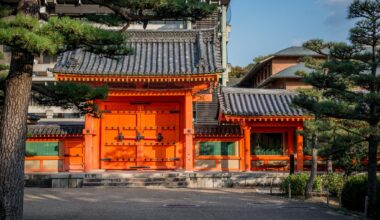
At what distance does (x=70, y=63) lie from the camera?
22875 millimetres

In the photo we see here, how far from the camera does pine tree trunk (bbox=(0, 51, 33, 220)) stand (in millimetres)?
8969

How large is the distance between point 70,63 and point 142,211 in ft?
37.7

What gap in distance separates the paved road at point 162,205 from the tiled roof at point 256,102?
5345 mm

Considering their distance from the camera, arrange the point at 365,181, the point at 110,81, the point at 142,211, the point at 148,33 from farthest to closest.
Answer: the point at 148,33
the point at 110,81
the point at 365,181
the point at 142,211

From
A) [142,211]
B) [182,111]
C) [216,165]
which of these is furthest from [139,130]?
[142,211]

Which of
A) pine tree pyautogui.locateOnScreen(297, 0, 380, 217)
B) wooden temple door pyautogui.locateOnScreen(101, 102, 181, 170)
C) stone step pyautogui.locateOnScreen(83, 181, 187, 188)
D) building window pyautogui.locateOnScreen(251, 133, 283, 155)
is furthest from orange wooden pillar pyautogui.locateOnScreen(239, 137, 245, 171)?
pine tree pyautogui.locateOnScreen(297, 0, 380, 217)

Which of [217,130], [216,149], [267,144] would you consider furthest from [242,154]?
[267,144]

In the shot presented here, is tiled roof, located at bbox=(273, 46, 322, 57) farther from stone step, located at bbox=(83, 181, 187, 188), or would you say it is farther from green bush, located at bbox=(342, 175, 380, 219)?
green bush, located at bbox=(342, 175, 380, 219)

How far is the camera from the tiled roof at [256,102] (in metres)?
23.9

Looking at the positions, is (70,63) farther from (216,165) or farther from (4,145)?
(4,145)

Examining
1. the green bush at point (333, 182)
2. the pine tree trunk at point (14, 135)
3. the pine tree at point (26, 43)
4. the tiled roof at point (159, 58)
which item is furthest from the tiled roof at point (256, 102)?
the pine tree trunk at point (14, 135)

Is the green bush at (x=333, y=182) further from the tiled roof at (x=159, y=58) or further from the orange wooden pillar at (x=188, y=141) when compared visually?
the tiled roof at (x=159, y=58)

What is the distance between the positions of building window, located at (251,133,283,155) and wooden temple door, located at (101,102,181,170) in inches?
154

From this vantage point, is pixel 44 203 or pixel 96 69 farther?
pixel 96 69
